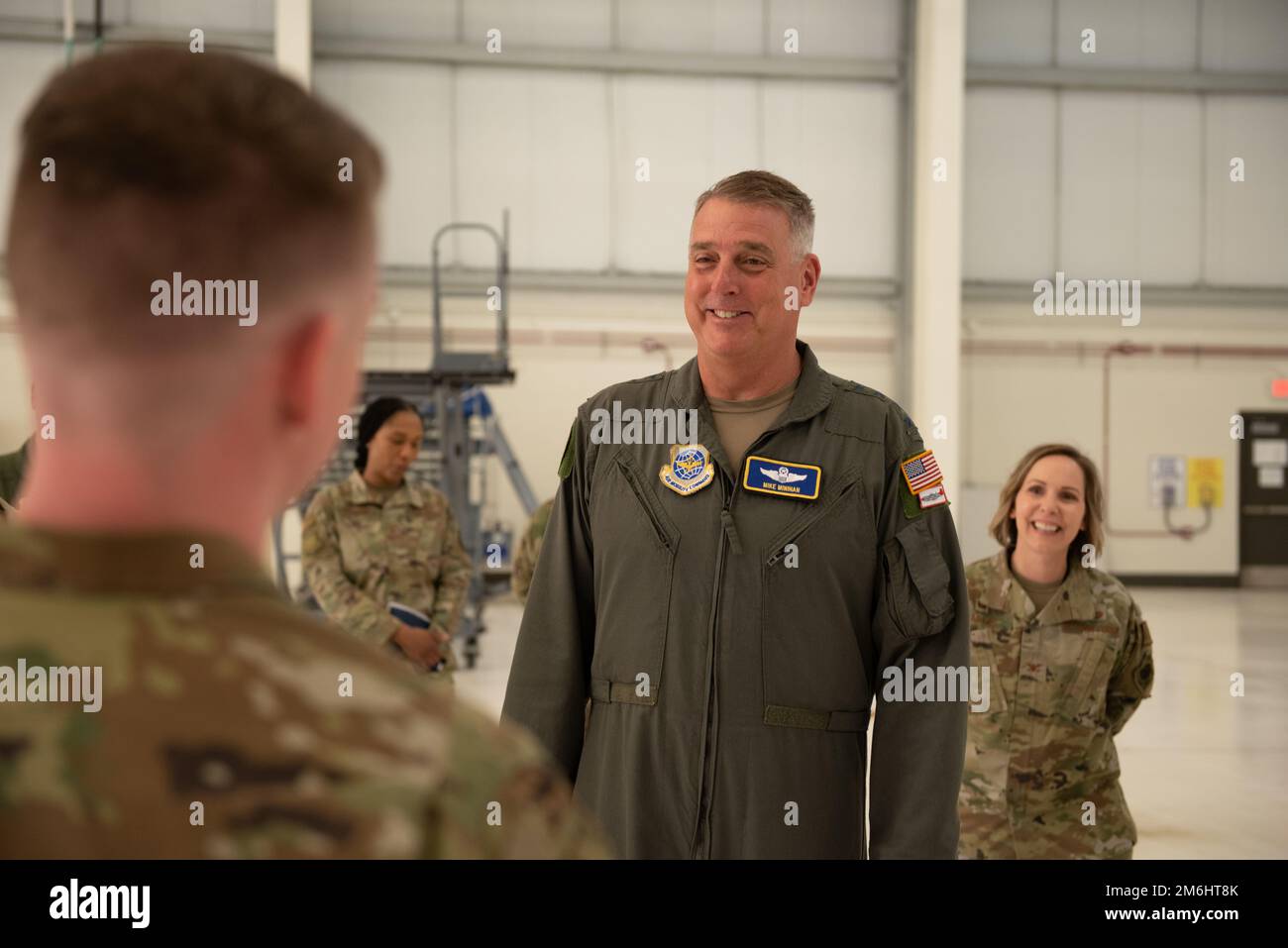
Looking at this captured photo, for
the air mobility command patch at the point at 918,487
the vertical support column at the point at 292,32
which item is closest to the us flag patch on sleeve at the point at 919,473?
the air mobility command patch at the point at 918,487

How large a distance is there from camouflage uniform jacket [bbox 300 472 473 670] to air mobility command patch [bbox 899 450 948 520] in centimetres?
291

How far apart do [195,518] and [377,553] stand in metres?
4.31

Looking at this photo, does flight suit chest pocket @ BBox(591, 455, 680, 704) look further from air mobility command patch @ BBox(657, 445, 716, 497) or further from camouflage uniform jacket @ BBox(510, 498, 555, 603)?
camouflage uniform jacket @ BBox(510, 498, 555, 603)

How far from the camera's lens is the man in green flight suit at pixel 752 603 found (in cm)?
224

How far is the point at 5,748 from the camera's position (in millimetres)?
620

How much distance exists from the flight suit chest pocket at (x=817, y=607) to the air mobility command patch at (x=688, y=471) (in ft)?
0.62

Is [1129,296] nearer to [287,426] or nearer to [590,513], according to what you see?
[590,513]

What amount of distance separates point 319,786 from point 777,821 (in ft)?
5.58

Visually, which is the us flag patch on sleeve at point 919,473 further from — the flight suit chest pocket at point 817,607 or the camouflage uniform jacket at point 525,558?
the camouflage uniform jacket at point 525,558

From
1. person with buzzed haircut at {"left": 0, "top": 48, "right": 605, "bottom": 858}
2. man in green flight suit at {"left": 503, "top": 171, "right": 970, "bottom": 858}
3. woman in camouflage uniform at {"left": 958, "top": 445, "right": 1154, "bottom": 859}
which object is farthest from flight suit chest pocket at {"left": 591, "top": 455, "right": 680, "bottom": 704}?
person with buzzed haircut at {"left": 0, "top": 48, "right": 605, "bottom": 858}

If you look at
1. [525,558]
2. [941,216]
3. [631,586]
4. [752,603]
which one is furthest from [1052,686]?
[941,216]

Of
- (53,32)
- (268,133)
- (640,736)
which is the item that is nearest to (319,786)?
(268,133)

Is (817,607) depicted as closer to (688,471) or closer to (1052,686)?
(688,471)

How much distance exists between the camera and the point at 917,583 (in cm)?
223
